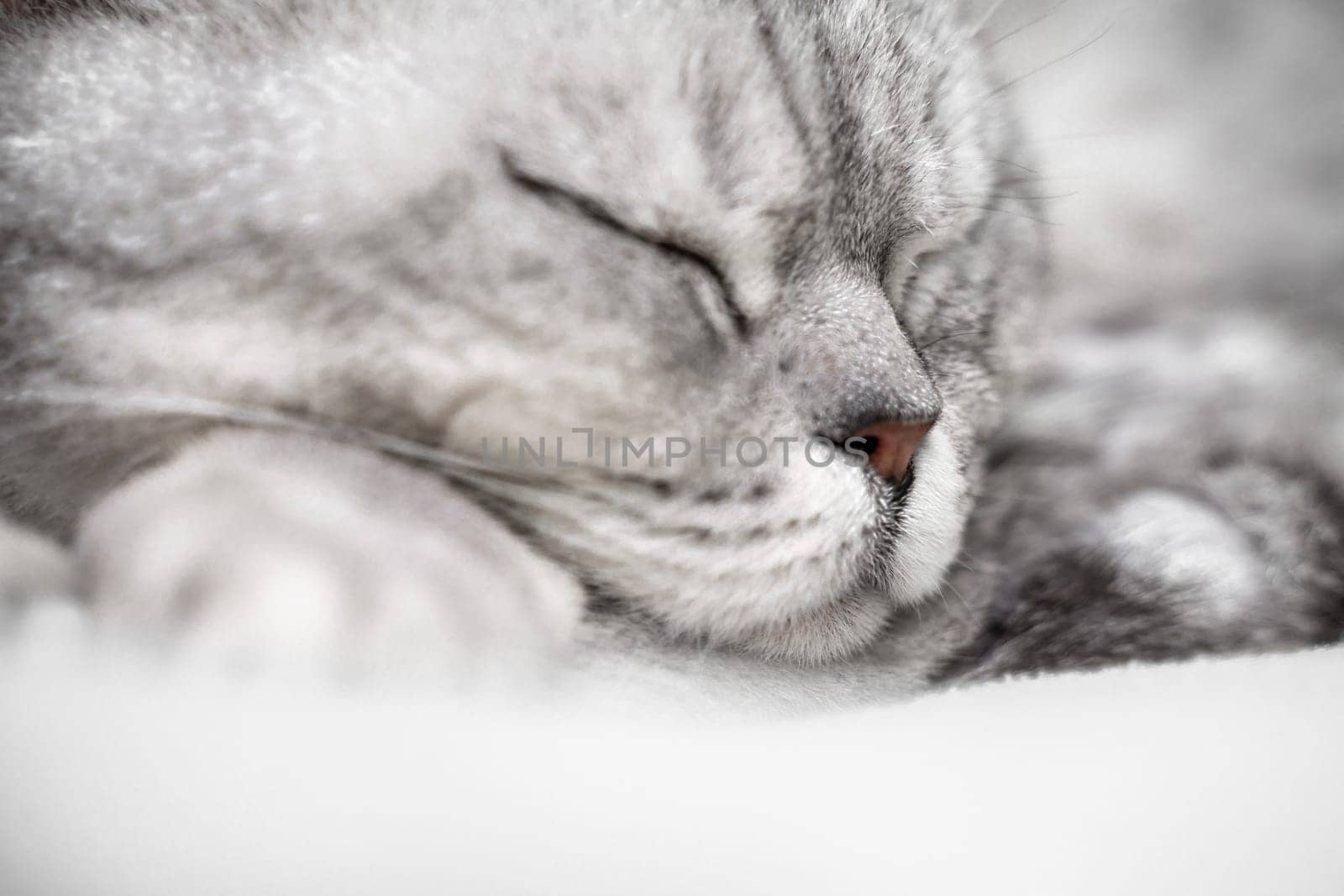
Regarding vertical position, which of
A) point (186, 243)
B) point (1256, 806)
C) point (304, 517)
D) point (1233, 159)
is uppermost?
point (1233, 159)

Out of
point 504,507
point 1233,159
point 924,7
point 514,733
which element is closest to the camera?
point 514,733

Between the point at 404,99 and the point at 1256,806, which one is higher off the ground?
the point at 404,99

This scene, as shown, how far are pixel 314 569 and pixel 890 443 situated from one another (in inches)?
11.5

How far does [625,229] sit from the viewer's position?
0.49 meters

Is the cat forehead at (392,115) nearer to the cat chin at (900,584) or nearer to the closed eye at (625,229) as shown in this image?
the closed eye at (625,229)

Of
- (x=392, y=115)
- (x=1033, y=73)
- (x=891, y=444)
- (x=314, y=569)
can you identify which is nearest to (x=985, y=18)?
(x=1033, y=73)

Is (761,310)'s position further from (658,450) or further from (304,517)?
(304,517)

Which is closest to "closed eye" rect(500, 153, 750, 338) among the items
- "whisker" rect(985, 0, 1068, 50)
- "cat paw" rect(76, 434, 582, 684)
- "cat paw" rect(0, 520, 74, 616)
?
"cat paw" rect(76, 434, 582, 684)

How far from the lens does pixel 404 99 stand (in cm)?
45

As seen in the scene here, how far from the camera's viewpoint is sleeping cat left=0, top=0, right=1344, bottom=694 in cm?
42

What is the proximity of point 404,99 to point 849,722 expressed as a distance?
12.7 inches

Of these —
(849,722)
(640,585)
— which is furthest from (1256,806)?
(640,585)

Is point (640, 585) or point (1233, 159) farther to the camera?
point (1233, 159)

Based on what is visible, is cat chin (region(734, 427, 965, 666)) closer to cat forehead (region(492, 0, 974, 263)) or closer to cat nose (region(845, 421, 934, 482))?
cat nose (region(845, 421, 934, 482))
